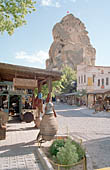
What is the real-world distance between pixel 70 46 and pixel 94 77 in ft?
127

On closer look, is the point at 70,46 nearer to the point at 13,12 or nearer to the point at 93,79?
the point at 93,79

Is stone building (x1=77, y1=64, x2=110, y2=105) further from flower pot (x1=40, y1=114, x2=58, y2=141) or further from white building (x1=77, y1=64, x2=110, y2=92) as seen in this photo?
flower pot (x1=40, y1=114, x2=58, y2=141)

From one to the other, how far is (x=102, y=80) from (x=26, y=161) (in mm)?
29130

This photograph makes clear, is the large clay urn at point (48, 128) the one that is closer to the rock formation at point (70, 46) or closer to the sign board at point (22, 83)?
the sign board at point (22, 83)

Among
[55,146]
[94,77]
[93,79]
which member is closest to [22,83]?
[55,146]

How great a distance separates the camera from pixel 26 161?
4.28 m

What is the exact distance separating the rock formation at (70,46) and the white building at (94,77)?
28.4 metres

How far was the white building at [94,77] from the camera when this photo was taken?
30.7m

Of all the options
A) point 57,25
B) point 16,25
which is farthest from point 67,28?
Result: point 16,25

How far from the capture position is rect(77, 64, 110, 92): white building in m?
30.7

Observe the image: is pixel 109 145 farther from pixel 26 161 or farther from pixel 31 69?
pixel 31 69

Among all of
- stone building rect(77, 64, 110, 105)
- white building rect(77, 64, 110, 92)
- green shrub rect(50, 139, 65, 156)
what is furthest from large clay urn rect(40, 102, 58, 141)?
white building rect(77, 64, 110, 92)

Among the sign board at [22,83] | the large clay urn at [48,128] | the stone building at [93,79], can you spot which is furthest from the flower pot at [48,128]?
the stone building at [93,79]

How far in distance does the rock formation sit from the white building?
2838cm
